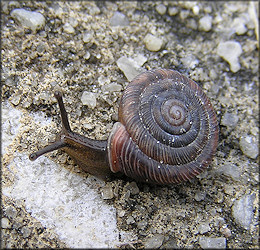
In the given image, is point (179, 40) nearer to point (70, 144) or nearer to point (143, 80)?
point (143, 80)

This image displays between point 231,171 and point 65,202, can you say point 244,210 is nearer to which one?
point 231,171

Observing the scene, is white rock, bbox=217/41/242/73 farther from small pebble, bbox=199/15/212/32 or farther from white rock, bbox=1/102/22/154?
white rock, bbox=1/102/22/154

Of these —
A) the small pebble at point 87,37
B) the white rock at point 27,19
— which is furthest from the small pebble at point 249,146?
the white rock at point 27,19

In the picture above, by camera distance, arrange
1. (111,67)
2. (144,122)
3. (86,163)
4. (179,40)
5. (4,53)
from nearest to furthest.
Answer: (144,122) < (86,163) < (4,53) < (111,67) < (179,40)

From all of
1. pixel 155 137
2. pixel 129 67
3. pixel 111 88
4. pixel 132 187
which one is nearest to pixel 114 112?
pixel 111 88

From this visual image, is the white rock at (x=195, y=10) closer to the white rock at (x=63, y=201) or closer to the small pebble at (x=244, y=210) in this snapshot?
the small pebble at (x=244, y=210)

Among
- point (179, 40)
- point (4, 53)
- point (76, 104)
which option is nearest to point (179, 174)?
point (76, 104)
